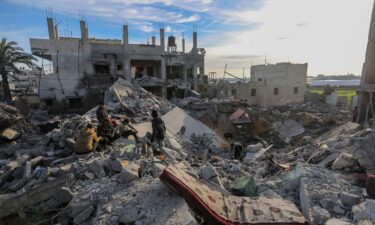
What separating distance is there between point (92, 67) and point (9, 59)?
230 inches

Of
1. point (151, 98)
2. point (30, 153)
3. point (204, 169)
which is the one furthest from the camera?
point (151, 98)

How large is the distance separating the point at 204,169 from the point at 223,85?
21783 mm

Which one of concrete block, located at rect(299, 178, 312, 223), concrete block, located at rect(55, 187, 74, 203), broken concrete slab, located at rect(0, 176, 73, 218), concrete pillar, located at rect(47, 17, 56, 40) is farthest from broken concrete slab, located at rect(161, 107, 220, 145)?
concrete pillar, located at rect(47, 17, 56, 40)

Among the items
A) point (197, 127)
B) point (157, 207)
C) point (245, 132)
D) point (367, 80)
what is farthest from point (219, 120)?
point (157, 207)

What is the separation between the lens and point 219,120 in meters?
17.6

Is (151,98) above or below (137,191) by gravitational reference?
above

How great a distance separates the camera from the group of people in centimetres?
677

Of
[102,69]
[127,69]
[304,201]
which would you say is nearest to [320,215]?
[304,201]

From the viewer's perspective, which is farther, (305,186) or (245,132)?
(245,132)

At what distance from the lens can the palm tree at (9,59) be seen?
56.3ft

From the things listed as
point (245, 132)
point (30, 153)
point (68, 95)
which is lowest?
point (245, 132)

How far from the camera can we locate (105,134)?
7625mm

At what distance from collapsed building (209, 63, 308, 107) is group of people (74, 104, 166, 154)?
18.1 metres

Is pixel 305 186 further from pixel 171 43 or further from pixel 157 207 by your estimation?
pixel 171 43
